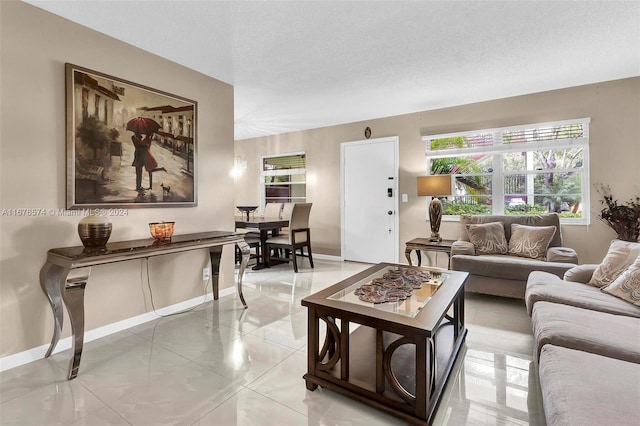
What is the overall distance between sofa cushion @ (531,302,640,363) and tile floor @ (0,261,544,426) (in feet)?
1.28

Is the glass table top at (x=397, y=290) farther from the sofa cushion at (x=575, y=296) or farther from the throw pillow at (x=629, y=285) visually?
the throw pillow at (x=629, y=285)

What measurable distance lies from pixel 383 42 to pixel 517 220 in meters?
2.63

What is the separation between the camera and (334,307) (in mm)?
1625

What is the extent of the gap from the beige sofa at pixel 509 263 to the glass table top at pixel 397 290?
3.52ft

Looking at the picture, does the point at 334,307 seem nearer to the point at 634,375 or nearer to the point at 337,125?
the point at 634,375

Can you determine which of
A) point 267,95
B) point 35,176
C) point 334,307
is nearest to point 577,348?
point 334,307

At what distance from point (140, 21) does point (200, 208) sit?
1669 mm

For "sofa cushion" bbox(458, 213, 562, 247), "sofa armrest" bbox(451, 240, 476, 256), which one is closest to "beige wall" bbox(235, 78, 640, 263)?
"sofa cushion" bbox(458, 213, 562, 247)

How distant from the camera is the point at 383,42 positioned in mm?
2600

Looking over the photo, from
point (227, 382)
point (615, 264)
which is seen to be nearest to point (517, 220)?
point (615, 264)

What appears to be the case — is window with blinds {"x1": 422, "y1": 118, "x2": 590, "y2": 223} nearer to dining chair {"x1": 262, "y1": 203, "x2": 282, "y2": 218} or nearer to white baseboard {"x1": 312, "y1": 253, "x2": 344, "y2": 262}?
white baseboard {"x1": 312, "y1": 253, "x2": 344, "y2": 262}

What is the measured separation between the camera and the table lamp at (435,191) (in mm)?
3926

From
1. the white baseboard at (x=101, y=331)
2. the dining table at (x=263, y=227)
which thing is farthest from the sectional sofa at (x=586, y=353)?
the dining table at (x=263, y=227)

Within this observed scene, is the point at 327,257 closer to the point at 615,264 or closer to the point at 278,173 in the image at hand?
the point at 278,173
